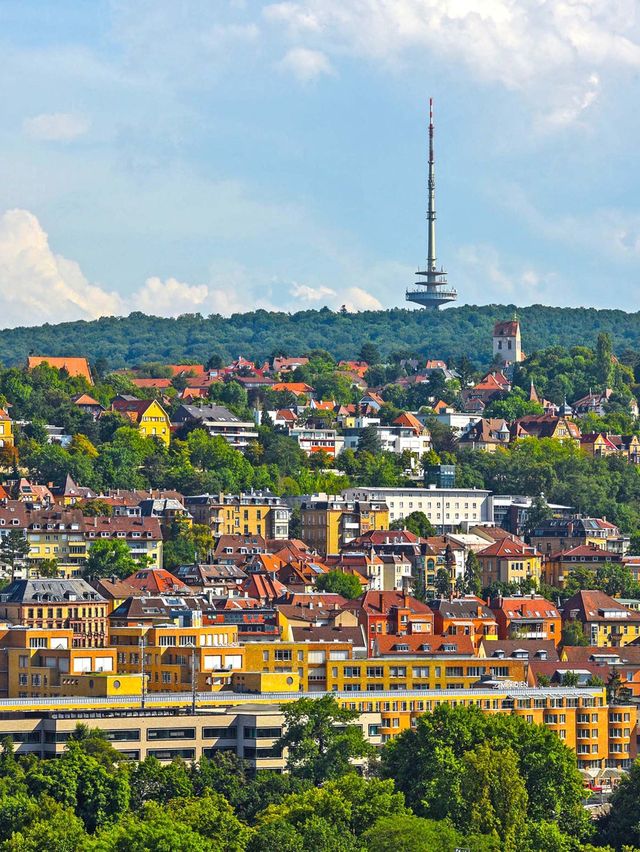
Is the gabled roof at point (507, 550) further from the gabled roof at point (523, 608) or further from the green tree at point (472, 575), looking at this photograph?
the gabled roof at point (523, 608)

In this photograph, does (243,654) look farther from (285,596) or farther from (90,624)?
(285,596)

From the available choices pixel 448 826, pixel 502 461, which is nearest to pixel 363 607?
pixel 448 826

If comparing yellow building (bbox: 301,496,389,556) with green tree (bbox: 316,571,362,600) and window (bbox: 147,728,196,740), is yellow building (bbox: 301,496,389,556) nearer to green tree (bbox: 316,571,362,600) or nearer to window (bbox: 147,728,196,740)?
green tree (bbox: 316,571,362,600)

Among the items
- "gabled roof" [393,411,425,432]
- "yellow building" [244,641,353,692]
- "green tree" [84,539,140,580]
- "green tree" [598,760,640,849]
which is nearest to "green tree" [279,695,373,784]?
"green tree" [598,760,640,849]

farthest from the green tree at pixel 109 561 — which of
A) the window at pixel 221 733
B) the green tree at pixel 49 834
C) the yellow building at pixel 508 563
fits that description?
the green tree at pixel 49 834

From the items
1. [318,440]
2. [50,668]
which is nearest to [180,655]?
[50,668]
